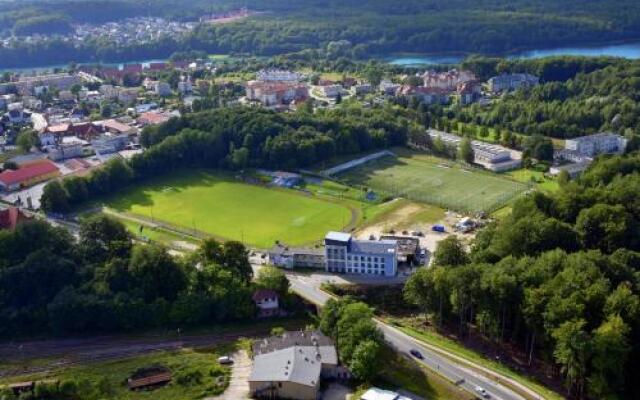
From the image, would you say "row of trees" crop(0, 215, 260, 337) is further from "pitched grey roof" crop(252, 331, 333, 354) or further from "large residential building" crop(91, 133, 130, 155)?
"large residential building" crop(91, 133, 130, 155)

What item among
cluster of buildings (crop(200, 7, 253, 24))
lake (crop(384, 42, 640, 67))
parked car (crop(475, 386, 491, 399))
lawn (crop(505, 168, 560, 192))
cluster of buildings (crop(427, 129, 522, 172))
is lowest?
lake (crop(384, 42, 640, 67))

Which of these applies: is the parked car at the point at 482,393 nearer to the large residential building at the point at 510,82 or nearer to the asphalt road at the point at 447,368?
the asphalt road at the point at 447,368

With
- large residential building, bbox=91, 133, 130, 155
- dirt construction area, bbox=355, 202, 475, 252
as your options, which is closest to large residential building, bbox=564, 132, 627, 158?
dirt construction area, bbox=355, 202, 475, 252

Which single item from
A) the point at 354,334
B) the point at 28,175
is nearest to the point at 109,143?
the point at 28,175

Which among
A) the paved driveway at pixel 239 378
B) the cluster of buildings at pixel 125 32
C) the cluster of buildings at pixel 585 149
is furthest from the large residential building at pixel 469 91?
the cluster of buildings at pixel 125 32

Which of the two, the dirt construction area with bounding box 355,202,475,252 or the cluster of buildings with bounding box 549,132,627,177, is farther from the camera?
the cluster of buildings with bounding box 549,132,627,177

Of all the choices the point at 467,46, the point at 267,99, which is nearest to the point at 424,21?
the point at 467,46

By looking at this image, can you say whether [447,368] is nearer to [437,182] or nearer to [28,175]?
[437,182]
